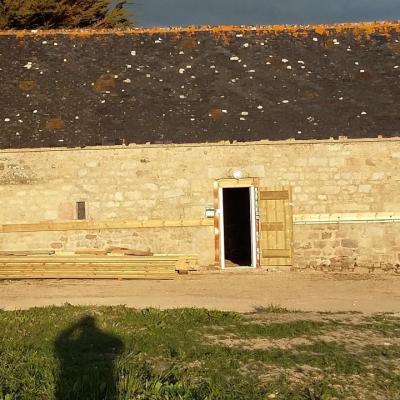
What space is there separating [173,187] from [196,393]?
8.46m

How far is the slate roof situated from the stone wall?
0.33 metres

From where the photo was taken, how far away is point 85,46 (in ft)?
49.9

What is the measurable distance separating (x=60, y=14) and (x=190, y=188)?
12302 mm

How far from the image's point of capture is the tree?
20.1 metres

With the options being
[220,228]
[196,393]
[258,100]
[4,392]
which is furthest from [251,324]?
[258,100]

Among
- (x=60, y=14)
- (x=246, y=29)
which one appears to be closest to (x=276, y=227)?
(x=246, y=29)

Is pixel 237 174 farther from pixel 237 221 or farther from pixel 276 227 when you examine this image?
pixel 237 221

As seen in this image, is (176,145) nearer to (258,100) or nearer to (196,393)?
(258,100)

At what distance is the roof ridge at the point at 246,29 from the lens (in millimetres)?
15469

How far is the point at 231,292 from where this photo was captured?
10367mm

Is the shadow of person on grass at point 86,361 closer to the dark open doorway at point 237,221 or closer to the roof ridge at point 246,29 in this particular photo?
the dark open doorway at point 237,221

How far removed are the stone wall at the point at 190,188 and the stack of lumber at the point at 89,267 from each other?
71cm

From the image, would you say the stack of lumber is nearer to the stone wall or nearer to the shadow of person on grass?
the stone wall

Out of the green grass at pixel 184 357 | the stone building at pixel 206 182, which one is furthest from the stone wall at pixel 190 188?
the green grass at pixel 184 357
